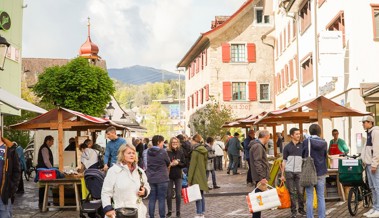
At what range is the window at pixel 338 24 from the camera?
2542 cm

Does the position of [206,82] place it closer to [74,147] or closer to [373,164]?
[74,147]

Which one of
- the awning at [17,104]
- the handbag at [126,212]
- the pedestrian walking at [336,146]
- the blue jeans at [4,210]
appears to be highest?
the awning at [17,104]

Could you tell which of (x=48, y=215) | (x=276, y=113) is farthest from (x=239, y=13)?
(x=48, y=215)

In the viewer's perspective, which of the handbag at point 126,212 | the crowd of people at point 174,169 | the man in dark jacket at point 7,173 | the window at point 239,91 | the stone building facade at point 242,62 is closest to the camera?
the handbag at point 126,212

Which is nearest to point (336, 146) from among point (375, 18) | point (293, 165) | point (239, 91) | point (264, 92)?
point (293, 165)

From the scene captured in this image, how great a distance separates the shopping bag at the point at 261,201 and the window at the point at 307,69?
69.8 ft

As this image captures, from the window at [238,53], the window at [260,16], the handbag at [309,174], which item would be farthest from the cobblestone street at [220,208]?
the window at [260,16]

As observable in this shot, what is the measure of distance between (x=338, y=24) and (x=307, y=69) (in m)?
6.29

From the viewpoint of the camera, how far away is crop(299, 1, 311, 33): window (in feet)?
105

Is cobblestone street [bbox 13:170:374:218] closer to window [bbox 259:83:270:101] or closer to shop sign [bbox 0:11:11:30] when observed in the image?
shop sign [bbox 0:11:11:30]

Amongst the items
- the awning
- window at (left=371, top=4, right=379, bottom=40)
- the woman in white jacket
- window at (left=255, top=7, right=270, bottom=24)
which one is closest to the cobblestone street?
the awning

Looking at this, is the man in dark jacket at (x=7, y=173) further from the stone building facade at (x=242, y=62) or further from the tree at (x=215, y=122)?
the stone building facade at (x=242, y=62)

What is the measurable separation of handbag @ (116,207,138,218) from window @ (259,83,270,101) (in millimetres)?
40250

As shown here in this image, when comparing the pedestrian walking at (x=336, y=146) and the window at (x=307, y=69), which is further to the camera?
the window at (x=307, y=69)
